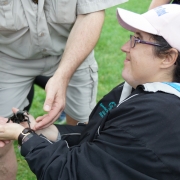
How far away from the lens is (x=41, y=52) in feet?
10.6

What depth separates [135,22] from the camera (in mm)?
2197

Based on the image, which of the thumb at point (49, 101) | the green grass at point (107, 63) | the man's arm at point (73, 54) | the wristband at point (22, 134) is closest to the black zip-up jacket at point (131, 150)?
the wristband at point (22, 134)

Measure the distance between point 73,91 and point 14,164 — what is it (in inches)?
34.8

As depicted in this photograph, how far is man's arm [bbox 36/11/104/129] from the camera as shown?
8.63ft

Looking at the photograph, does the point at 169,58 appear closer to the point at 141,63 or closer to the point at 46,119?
the point at 141,63

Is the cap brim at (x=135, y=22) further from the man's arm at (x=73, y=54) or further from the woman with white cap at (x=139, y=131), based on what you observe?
the man's arm at (x=73, y=54)

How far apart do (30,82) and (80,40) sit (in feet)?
2.27

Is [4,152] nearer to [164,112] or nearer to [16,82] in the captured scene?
[16,82]

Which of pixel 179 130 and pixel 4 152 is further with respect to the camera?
pixel 4 152

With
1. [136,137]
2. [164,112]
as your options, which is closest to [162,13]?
[164,112]

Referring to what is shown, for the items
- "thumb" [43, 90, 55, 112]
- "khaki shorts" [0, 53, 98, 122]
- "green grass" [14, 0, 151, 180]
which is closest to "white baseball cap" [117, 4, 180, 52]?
"thumb" [43, 90, 55, 112]

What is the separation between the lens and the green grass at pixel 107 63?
4758mm

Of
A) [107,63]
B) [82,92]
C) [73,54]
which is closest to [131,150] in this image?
[73,54]

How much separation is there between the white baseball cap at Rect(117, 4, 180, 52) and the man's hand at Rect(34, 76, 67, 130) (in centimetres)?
68
